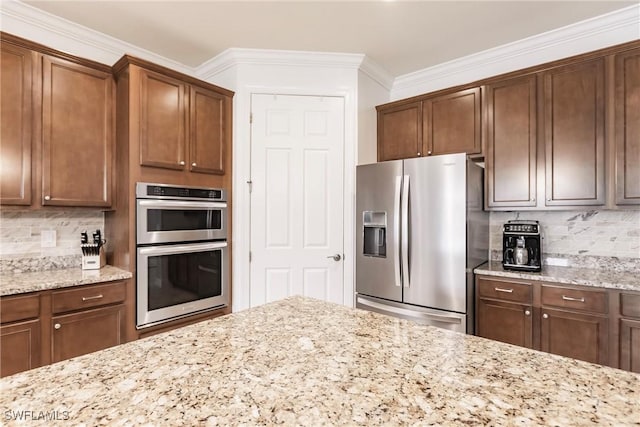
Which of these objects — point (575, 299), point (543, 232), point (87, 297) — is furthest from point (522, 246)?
point (87, 297)

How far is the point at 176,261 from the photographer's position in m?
2.52

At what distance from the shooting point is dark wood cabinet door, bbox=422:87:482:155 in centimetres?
278

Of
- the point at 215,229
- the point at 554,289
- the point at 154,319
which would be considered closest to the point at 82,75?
the point at 215,229

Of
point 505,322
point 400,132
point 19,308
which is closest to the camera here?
point 19,308

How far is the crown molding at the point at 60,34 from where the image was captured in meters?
2.27

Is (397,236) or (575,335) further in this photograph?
(397,236)

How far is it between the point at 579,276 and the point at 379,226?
4.46 ft

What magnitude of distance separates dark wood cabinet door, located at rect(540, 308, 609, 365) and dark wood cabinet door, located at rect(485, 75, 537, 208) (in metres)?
0.83

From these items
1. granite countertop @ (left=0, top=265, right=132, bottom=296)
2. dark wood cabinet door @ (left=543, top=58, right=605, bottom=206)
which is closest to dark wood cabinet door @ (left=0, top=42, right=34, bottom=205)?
granite countertop @ (left=0, top=265, right=132, bottom=296)

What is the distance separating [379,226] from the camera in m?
2.72

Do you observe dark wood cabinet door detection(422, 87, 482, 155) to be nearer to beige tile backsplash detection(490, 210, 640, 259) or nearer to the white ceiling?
the white ceiling

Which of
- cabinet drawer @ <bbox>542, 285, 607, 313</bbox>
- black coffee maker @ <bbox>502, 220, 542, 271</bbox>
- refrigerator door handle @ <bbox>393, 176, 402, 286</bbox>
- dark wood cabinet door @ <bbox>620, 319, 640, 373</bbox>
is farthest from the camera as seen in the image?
refrigerator door handle @ <bbox>393, 176, 402, 286</bbox>

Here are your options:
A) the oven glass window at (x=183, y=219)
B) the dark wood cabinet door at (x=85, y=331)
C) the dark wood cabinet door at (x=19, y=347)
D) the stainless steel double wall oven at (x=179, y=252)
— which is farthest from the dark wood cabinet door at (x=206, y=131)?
the dark wood cabinet door at (x=19, y=347)

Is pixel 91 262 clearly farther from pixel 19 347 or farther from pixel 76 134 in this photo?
pixel 76 134
